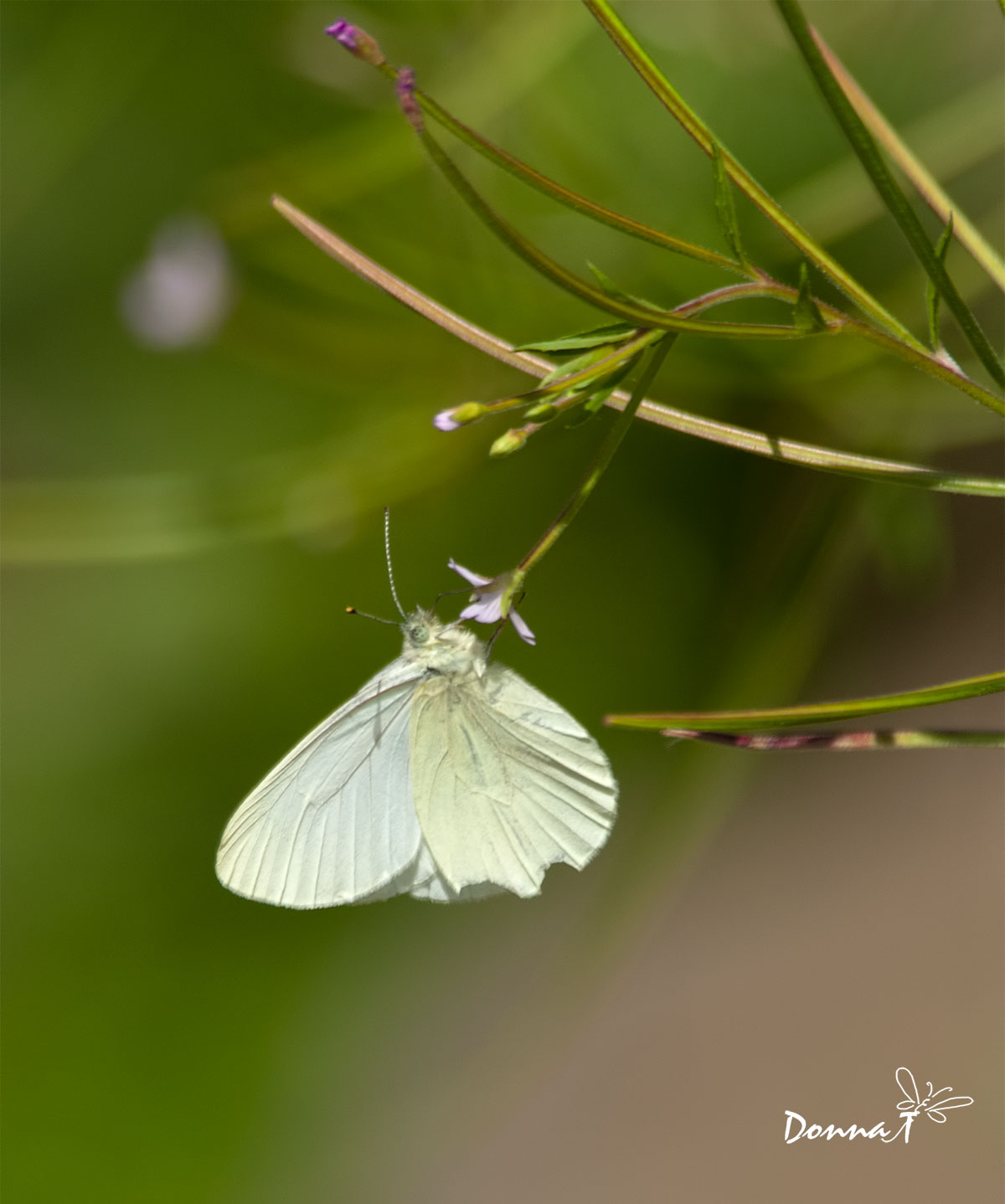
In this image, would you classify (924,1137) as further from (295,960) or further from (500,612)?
(500,612)

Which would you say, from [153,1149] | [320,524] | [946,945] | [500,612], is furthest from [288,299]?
[153,1149]

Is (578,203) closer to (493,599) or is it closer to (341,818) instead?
(493,599)

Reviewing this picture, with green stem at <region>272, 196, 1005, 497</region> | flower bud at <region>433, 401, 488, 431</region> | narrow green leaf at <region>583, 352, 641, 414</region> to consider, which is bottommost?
flower bud at <region>433, 401, 488, 431</region>

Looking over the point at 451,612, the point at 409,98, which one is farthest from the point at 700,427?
the point at 451,612

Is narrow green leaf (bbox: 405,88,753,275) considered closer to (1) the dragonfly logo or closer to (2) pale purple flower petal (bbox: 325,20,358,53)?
(2) pale purple flower petal (bbox: 325,20,358,53)

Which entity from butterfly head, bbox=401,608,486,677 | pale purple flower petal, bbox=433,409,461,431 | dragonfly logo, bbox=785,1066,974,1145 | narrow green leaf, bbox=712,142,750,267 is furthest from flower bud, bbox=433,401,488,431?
dragonfly logo, bbox=785,1066,974,1145

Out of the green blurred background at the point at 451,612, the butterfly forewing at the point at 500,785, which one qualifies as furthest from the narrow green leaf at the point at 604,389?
the green blurred background at the point at 451,612

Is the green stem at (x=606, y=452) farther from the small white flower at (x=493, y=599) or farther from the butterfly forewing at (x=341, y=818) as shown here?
the butterfly forewing at (x=341, y=818)
